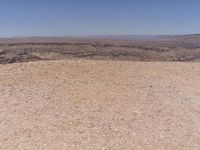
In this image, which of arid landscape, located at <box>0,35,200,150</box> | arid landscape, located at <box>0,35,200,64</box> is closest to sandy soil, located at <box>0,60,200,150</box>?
arid landscape, located at <box>0,35,200,150</box>

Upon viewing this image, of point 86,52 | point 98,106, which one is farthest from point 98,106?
point 86,52

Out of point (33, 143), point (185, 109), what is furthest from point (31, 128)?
point (185, 109)

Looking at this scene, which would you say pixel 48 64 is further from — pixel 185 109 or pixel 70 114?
pixel 185 109

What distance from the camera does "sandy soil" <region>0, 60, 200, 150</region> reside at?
704cm

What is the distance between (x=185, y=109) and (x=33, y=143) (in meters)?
3.82

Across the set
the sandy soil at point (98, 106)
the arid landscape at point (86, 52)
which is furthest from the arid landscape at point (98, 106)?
the arid landscape at point (86, 52)

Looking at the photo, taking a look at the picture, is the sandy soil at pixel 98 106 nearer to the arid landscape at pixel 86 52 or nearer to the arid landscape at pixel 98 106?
the arid landscape at pixel 98 106

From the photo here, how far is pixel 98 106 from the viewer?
889 cm

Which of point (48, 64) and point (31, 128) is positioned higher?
point (48, 64)

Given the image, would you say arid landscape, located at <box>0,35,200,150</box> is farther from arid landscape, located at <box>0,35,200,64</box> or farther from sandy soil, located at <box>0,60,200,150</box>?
arid landscape, located at <box>0,35,200,64</box>

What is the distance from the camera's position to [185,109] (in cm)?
886

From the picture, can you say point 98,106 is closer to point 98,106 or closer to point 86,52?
point 98,106

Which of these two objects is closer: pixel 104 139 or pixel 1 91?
pixel 104 139

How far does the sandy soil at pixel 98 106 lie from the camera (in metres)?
7.04
